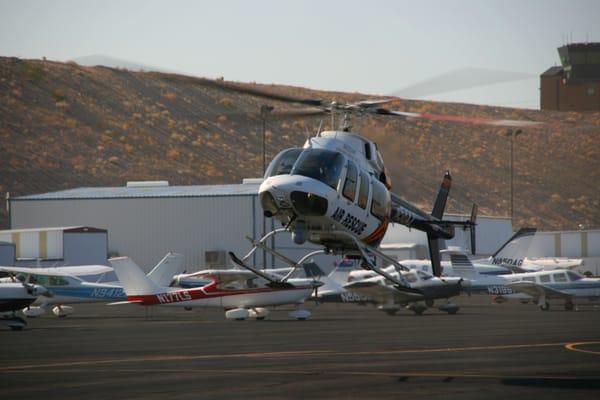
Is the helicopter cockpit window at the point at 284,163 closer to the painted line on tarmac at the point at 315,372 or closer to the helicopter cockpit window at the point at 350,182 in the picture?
the helicopter cockpit window at the point at 350,182

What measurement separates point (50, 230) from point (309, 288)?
80.3ft

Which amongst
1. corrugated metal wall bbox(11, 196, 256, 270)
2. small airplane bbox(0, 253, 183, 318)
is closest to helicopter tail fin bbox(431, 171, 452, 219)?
small airplane bbox(0, 253, 183, 318)

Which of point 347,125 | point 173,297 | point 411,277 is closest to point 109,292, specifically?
point 173,297

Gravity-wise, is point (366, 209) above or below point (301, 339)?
above

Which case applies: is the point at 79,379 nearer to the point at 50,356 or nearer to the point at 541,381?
the point at 50,356

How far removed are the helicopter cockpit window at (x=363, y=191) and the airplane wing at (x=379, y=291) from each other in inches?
663

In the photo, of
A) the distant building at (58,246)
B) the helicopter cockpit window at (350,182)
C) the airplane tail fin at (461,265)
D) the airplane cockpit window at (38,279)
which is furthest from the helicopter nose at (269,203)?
the distant building at (58,246)

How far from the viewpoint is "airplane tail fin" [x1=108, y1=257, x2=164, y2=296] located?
35469 millimetres

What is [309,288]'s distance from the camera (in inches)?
1471

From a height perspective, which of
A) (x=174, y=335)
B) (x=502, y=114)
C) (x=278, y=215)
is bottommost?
(x=174, y=335)

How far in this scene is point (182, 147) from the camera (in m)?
101

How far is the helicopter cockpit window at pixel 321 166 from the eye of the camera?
76.4 feet

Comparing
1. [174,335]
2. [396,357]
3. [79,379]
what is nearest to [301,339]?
[174,335]

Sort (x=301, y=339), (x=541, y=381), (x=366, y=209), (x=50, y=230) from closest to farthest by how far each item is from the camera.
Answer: (x=541, y=381), (x=366, y=209), (x=301, y=339), (x=50, y=230)
